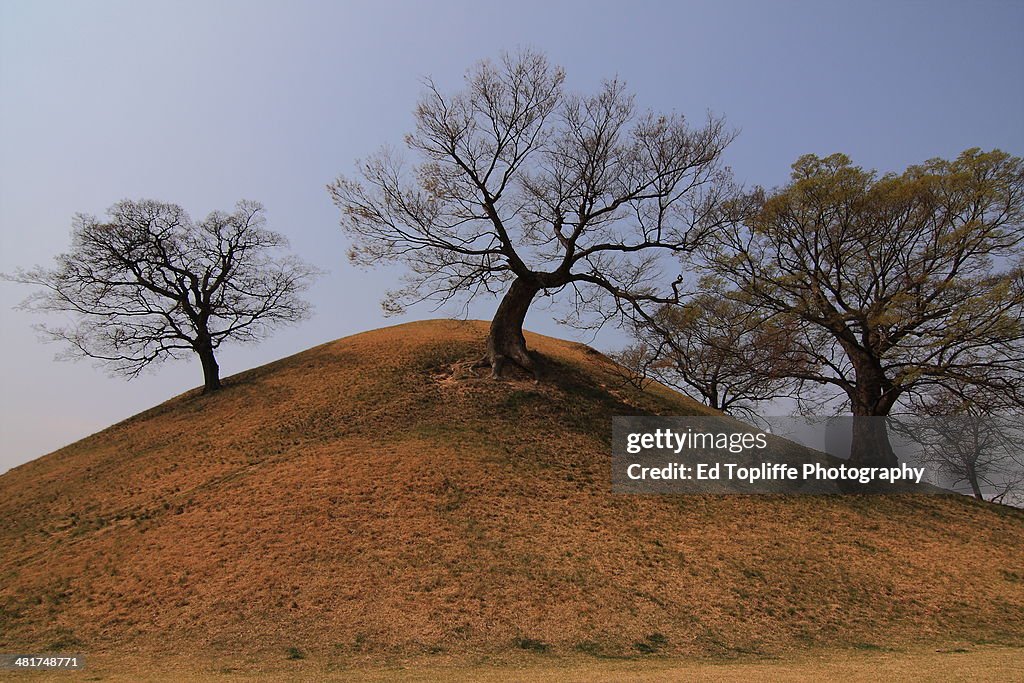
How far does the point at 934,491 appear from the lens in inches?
974

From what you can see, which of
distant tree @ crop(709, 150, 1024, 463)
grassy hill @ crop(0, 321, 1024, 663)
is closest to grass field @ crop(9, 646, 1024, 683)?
grassy hill @ crop(0, 321, 1024, 663)

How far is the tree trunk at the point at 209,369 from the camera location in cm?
3109

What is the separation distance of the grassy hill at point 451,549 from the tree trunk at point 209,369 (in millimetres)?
5191

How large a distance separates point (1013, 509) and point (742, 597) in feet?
57.7

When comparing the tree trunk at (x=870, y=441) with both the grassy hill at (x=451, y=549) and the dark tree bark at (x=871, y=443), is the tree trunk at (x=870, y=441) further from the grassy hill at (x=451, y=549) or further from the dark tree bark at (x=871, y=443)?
the grassy hill at (x=451, y=549)

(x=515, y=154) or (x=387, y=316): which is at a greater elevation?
(x=515, y=154)

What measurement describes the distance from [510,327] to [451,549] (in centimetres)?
1293

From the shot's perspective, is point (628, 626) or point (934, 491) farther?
point (934, 491)

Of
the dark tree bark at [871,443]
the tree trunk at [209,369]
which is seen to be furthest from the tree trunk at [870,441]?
the tree trunk at [209,369]

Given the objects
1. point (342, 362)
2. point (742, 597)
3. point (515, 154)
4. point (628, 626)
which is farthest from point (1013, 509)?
point (342, 362)

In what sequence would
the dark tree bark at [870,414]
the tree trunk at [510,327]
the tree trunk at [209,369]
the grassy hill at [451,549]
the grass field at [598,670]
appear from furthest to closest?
the tree trunk at [209,369] → the tree trunk at [510,327] → the dark tree bark at [870,414] → the grassy hill at [451,549] → the grass field at [598,670]

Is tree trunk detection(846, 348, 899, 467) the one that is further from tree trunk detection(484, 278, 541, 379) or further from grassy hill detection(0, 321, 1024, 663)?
tree trunk detection(484, 278, 541, 379)

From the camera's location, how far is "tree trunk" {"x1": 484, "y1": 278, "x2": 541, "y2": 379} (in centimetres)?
2703

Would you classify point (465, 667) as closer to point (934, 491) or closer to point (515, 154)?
point (515, 154)
